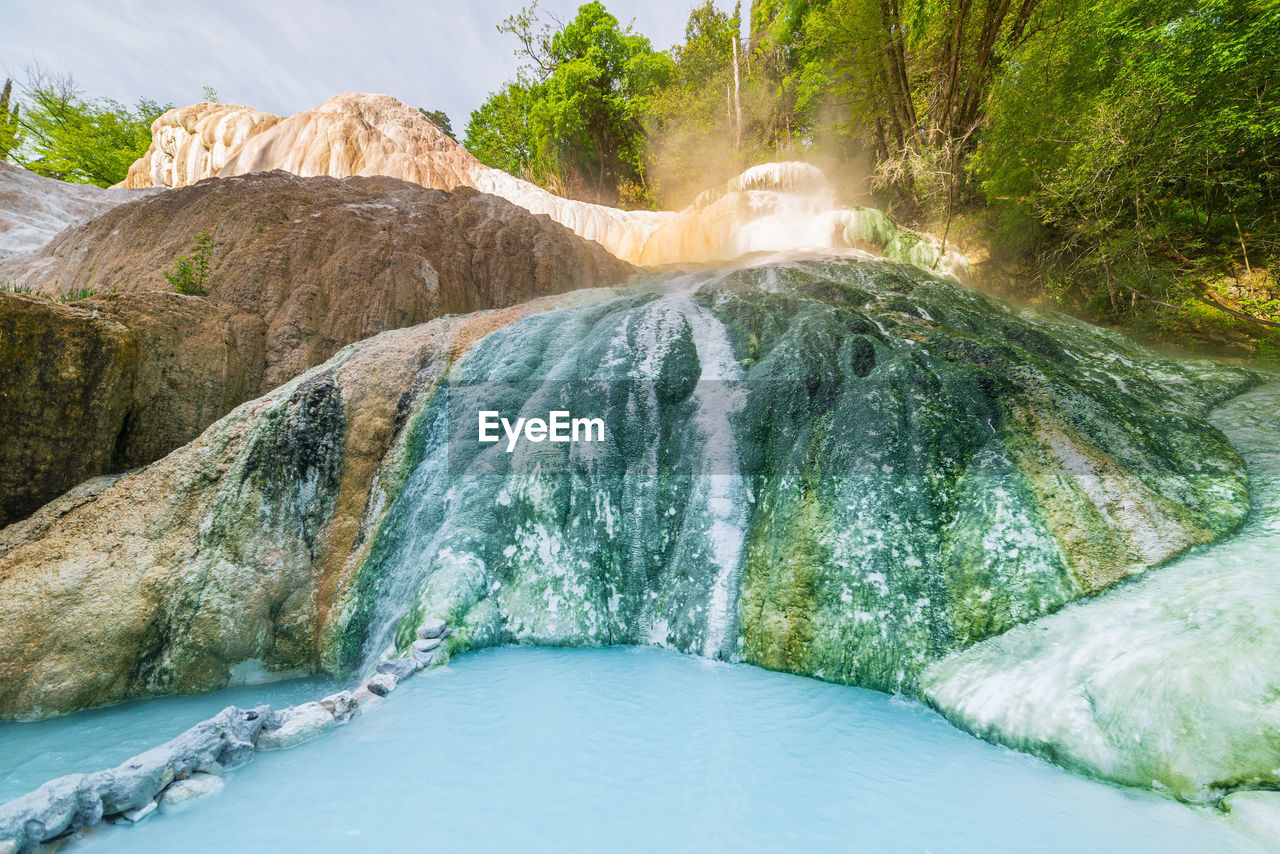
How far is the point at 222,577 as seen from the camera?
209 inches

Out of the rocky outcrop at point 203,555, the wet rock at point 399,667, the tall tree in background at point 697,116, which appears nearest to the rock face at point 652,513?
the rocky outcrop at point 203,555

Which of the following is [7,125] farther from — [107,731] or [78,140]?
[107,731]

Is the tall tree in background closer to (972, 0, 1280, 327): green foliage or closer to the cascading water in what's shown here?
(972, 0, 1280, 327): green foliage

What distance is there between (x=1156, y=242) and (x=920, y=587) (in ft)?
39.0

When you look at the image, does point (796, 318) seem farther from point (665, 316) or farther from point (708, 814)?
point (708, 814)

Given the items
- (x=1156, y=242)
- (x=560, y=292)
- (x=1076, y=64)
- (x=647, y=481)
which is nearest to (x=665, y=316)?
(x=647, y=481)

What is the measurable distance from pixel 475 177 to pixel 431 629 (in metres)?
23.1

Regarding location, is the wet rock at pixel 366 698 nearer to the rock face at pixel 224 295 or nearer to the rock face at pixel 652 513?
the rock face at pixel 652 513

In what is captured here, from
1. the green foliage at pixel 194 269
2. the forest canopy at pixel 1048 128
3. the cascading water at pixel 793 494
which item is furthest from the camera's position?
the green foliage at pixel 194 269

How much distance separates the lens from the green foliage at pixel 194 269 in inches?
352

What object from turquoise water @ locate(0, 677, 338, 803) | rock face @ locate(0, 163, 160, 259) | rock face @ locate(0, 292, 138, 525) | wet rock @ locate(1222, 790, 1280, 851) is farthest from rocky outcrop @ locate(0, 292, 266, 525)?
rock face @ locate(0, 163, 160, 259)

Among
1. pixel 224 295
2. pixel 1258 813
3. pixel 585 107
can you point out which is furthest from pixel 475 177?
pixel 1258 813

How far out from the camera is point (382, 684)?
4031 mm

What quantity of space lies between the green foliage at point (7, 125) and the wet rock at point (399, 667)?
28378 millimetres
